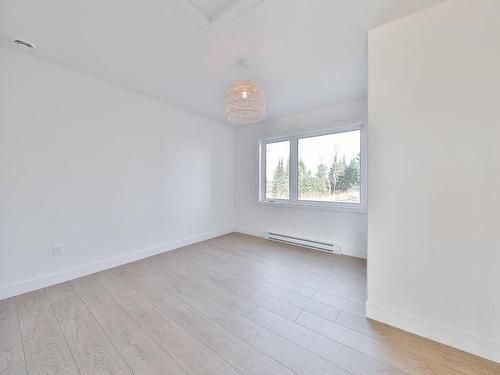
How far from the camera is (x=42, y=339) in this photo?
1346 millimetres

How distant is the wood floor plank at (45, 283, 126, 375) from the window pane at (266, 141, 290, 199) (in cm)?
306

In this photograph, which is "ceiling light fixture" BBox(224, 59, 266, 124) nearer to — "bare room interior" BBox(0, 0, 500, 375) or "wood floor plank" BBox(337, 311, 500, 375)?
"bare room interior" BBox(0, 0, 500, 375)

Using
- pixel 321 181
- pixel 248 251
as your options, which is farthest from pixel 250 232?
pixel 321 181

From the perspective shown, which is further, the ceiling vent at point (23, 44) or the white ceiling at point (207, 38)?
the ceiling vent at point (23, 44)

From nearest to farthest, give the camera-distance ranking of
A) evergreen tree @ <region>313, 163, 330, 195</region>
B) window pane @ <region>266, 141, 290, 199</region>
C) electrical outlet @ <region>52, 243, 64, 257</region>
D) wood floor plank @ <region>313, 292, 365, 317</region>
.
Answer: wood floor plank @ <region>313, 292, 365, 317</region> → electrical outlet @ <region>52, 243, 64, 257</region> → evergreen tree @ <region>313, 163, 330, 195</region> → window pane @ <region>266, 141, 290, 199</region>

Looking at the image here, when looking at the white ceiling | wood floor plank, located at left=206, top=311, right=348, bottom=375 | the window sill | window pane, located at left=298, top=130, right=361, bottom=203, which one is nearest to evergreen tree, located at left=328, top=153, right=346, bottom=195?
window pane, located at left=298, top=130, right=361, bottom=203

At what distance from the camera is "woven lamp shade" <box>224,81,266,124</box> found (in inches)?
69.2

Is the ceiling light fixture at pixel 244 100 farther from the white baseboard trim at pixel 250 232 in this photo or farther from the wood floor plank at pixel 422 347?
the white baseboard trim at pixel 250 232

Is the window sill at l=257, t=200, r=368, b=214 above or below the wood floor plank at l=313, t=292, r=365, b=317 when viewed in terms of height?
above

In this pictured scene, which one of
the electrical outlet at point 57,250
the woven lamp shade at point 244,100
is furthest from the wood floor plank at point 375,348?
the electrical outlet at point 57,250

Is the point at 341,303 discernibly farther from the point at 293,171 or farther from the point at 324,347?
the point at 293,171

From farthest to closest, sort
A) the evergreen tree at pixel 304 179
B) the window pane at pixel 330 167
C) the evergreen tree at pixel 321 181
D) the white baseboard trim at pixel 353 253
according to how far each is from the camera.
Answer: the evergreen tree at pixel 304 179 < the evergreen tree at pixel 321 181 < the window pane at pixel 330 167 < the white baseboard trim at pixel 353 253

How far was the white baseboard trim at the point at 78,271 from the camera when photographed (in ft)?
6.00

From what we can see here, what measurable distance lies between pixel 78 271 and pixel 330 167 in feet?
12.2
